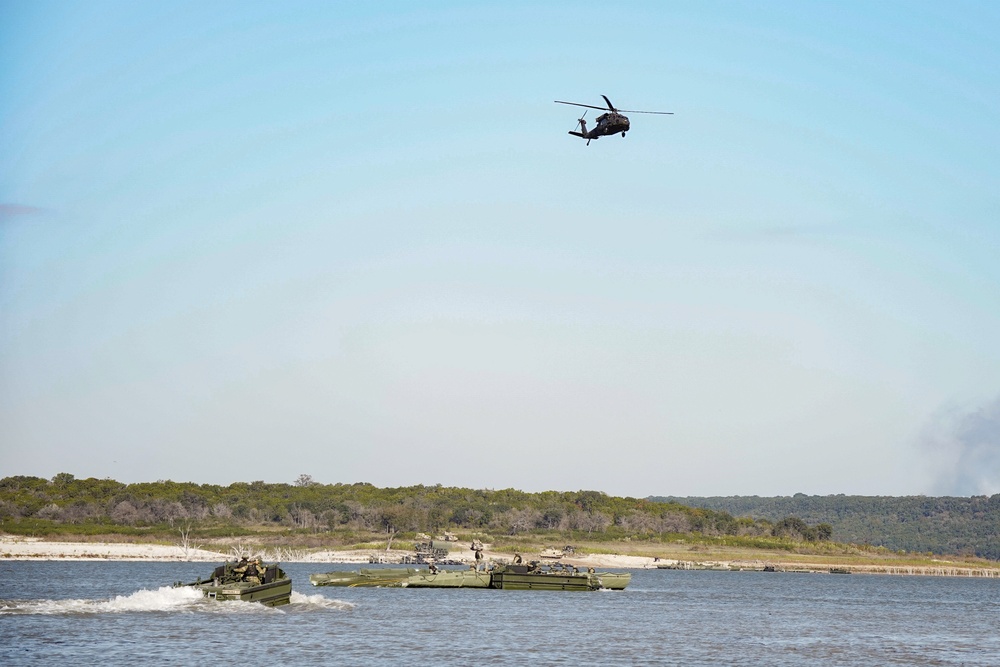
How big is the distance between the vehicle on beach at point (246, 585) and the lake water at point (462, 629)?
0.60 metres

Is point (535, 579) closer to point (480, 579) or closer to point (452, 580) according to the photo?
point (480, 579)

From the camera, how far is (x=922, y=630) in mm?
74625

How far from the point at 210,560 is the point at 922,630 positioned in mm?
88156

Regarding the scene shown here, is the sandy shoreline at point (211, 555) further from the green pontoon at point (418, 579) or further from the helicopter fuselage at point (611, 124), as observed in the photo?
the helicopter fuselage at point (611, 124)

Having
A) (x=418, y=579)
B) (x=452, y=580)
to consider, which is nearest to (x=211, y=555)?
(x=418, y=579)

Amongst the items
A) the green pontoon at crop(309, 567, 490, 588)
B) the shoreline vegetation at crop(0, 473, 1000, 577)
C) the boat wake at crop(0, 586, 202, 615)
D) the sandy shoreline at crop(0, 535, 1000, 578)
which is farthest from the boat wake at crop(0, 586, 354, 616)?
the shoreline vegetation at crop(0, 473, 1000, 577)

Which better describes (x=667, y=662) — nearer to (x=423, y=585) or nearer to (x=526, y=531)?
(x=423, y=585)

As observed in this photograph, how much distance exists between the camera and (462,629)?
6225 centimetres

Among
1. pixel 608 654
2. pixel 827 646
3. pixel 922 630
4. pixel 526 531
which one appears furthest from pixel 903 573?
pixel 608 654

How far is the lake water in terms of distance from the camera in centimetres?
4956

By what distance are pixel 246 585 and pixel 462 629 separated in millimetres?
12707

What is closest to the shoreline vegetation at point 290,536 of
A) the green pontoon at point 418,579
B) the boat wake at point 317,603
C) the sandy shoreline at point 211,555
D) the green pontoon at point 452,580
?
the sandy shoreline at point 211,555

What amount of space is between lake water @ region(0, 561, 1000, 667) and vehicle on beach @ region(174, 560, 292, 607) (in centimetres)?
60

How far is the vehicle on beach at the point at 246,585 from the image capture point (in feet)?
215
